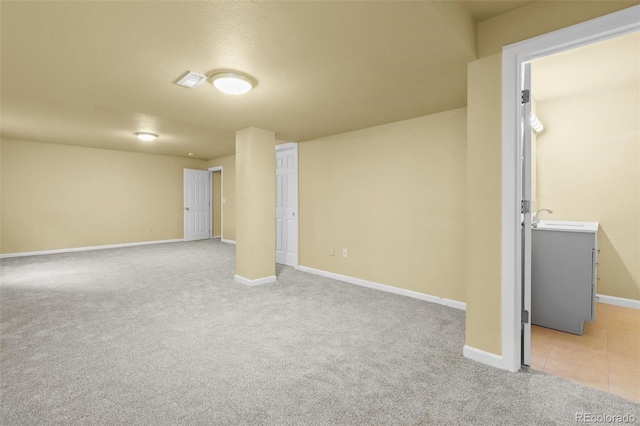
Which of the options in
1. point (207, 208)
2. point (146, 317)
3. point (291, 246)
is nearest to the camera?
point (146, 317)

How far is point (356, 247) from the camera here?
4520mm

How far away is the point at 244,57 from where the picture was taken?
90.4 inches

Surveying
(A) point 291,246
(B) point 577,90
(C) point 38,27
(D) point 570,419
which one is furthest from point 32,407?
(B) point 577,90

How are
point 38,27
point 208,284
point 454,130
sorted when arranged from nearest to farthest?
point 38,27
point 454,130
point 208,284

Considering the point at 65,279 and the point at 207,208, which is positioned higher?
the point at 207,208

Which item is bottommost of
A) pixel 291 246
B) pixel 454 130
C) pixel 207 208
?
pixel 291 246

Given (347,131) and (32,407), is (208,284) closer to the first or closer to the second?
(32,407)

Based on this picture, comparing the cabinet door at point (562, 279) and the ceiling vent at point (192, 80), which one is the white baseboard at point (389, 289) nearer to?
the cabinet door at point (562, 279)

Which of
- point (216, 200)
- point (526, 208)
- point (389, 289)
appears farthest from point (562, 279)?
point (216, 200)

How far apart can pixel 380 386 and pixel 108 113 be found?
4.50 meters

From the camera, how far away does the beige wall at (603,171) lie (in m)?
3.43

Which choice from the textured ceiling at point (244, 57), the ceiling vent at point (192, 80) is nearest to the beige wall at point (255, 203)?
the textured ceiling at point (244, 57)

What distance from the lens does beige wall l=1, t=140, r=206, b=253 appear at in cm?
605

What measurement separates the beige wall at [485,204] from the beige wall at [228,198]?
22.0 feet
